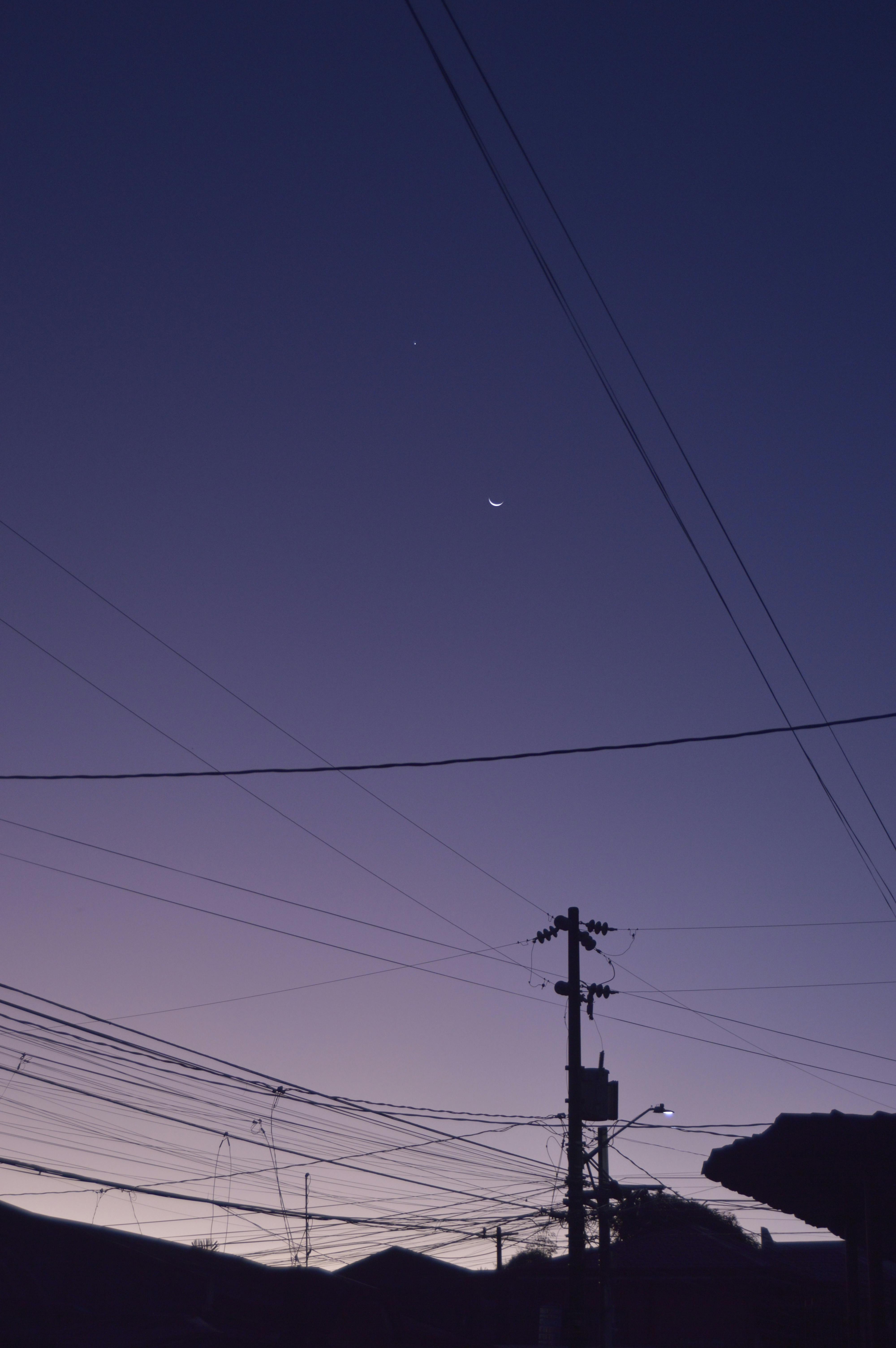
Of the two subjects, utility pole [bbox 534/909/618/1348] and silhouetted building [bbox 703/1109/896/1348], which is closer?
silhouetted building [bbox 703/1109/896/1348]

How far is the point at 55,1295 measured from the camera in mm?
21328

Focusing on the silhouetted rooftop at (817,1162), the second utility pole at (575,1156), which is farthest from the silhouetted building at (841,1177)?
the second utility pole at (575,1156)

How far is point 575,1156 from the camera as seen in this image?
73.8 feet

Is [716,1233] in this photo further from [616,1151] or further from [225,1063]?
[225,1063]

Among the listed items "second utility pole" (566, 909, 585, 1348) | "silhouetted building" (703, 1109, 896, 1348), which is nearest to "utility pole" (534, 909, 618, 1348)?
"second utility pole" (566, 909, 585, 1348)

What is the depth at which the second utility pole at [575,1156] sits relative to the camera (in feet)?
68.8

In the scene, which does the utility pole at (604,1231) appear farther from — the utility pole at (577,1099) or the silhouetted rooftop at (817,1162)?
the silhouetted rooftop at (817,1162)

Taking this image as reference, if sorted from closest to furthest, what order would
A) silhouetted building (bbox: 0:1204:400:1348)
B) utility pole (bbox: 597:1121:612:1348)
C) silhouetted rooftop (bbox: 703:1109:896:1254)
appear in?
1. silhouetted rooftop (bbox: 703:1109:896:1254)
2. silhouetted building (bbox: 0:1204:400:1348)
3. utility pole (bbox: 597:1121:612:1348)

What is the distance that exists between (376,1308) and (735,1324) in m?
19.1

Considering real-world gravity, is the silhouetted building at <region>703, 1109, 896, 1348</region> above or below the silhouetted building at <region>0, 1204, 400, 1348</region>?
above

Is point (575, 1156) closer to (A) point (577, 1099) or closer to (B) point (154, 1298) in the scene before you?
(A) point (577, 1099)

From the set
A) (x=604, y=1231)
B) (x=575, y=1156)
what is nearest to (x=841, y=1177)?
(x=575, y=1156)

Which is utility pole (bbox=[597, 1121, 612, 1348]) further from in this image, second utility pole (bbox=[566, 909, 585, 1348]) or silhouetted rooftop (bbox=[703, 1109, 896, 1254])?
silhouetted rooftop (bbox=[703, 1109, 896, 1254])

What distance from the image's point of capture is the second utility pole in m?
21.0
